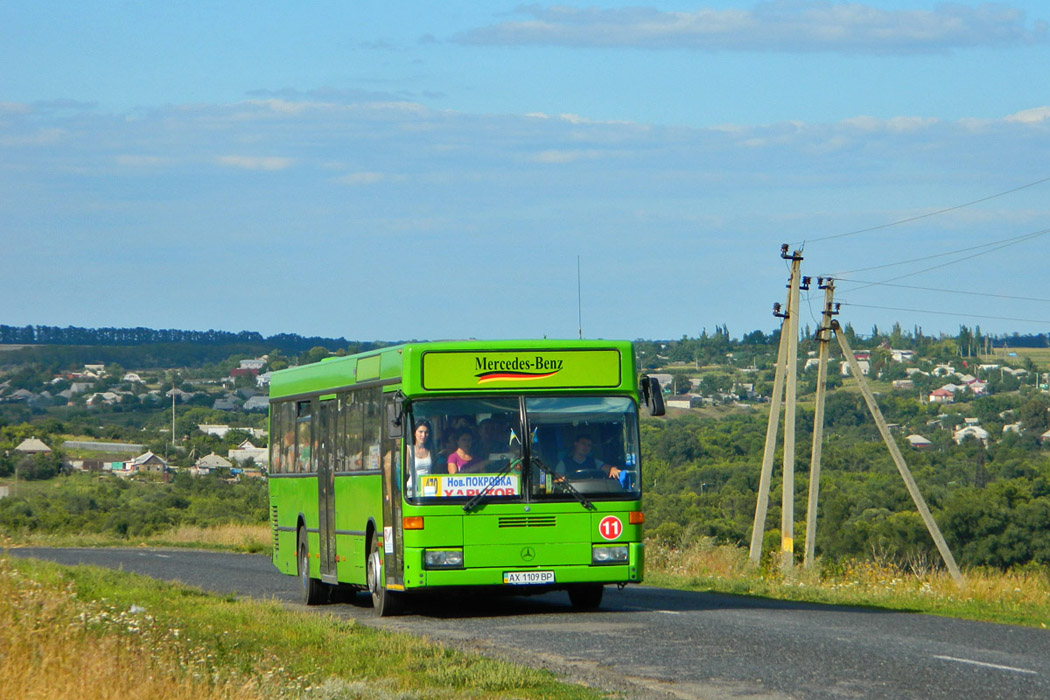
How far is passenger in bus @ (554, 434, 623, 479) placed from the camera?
15.0 m

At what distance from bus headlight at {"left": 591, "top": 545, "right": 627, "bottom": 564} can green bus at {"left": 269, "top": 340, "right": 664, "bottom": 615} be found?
0.01 metres

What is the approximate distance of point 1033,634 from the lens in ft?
44.0

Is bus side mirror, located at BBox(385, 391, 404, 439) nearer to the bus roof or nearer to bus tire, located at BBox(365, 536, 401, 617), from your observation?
the bus roof

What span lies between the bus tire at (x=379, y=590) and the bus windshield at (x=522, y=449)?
1.32m

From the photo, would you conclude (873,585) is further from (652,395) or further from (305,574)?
(305,574)

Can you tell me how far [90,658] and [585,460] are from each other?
7023mm

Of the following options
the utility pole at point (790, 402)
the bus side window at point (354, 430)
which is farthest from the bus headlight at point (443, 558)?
the utility pole at point (790, 402)

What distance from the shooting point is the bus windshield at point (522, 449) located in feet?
48.4

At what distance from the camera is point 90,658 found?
8.83 m

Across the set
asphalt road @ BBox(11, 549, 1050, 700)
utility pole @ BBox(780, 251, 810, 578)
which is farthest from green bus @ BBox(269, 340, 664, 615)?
utility pole @ BBox(780, 251, 810, 578)

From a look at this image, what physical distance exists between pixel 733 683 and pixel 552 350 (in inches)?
227

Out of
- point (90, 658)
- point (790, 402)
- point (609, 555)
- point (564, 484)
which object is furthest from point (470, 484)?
point (790, 402)

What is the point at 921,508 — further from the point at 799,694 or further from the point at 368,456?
the point at 799,694

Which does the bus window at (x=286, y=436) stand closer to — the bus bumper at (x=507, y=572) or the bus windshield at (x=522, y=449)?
the bus windshield at (x=522, y=449)
